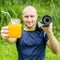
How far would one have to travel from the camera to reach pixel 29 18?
3807mm

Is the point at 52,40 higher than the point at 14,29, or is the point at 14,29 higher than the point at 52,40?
the point at 14,29

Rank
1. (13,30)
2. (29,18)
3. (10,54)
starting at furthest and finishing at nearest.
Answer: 1. (10,54)
2. (29,18)
3. (13,30)

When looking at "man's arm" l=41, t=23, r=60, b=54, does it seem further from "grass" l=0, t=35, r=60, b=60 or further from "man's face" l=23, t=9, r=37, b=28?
"grass" l=0, t=35, r=60, b=60

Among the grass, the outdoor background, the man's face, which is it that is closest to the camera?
the man's face

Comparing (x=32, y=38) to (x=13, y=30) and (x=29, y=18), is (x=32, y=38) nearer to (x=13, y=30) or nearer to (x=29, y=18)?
(x=29, y=18)

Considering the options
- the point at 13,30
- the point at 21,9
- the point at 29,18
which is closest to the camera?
the point at 13,30

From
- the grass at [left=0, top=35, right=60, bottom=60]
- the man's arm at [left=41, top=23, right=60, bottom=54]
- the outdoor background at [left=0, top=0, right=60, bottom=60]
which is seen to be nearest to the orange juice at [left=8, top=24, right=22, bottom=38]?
the man's arm at [left=41, top=23, right=60, bottom=54]

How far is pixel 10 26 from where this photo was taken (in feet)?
11.4

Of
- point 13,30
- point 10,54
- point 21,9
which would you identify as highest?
point 13,30

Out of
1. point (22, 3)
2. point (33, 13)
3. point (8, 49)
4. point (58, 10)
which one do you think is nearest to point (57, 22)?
point (58, 10)

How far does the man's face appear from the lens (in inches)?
148

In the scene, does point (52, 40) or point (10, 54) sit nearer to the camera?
point (52, 40)

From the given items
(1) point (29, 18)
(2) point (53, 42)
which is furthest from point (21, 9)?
(2) point (53, 42)

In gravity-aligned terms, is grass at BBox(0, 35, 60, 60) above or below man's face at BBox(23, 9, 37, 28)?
below
